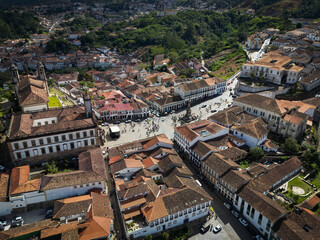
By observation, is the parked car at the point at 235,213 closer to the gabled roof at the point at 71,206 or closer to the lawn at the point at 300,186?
the lawn at the point at 300,186

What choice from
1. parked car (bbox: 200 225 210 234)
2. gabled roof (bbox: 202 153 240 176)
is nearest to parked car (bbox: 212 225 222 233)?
parked car (bbox: 200 225 210 234)

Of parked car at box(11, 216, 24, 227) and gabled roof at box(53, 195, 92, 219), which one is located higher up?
gabled roof at box(53, 195, 92, 219)

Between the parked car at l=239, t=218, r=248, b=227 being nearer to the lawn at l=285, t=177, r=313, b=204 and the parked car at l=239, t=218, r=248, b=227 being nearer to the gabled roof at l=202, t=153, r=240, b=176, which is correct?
the gabled roof at l=202, t=153, r=240, b=176

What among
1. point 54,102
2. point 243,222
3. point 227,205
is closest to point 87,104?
point 54,102

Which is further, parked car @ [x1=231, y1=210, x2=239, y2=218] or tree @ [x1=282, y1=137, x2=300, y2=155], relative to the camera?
tree @ [x1=282, y1=137, x2=300, y2=155]

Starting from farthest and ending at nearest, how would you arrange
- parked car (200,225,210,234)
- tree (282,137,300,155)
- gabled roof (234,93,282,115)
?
gabled roof (234,93,282,115) → tree (282,137,300,155) → parked car (200,225,210,234)

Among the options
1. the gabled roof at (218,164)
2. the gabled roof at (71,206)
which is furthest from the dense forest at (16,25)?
the gabled roof at (218,164)

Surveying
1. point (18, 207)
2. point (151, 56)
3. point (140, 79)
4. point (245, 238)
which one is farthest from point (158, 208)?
point (151, 56)
